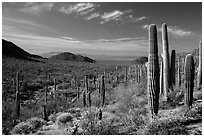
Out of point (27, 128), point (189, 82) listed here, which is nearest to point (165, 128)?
point (189, 82)

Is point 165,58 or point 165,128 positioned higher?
point 165,58

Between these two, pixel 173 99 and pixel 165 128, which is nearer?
pixel 165 128

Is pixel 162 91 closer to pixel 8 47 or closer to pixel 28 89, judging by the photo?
pixel 28 89

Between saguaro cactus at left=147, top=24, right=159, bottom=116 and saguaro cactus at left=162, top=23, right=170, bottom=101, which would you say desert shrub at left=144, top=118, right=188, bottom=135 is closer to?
saguaro cactus at left=147, top=24, right=159, bottom=116

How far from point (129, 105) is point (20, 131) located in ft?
18.1

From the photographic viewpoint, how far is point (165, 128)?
7273 mm

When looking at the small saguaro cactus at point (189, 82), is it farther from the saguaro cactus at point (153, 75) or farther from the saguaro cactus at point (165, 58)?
the saguaro cactus at point (165, 58)

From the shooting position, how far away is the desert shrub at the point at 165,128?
7.04 m

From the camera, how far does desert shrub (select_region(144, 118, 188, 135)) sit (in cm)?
704

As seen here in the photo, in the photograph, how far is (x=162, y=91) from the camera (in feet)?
42.5

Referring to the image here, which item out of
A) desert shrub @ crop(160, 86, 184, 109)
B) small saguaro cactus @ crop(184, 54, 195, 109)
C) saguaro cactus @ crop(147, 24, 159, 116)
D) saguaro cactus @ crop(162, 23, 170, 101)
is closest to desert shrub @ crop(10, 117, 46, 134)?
saguaro cactus @ crop(147, 24, 159, 116)

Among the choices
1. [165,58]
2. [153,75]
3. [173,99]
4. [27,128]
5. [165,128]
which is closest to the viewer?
[165,128]

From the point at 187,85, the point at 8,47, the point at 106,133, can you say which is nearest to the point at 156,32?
the point at 187,85

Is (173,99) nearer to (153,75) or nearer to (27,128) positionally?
(153,75)
